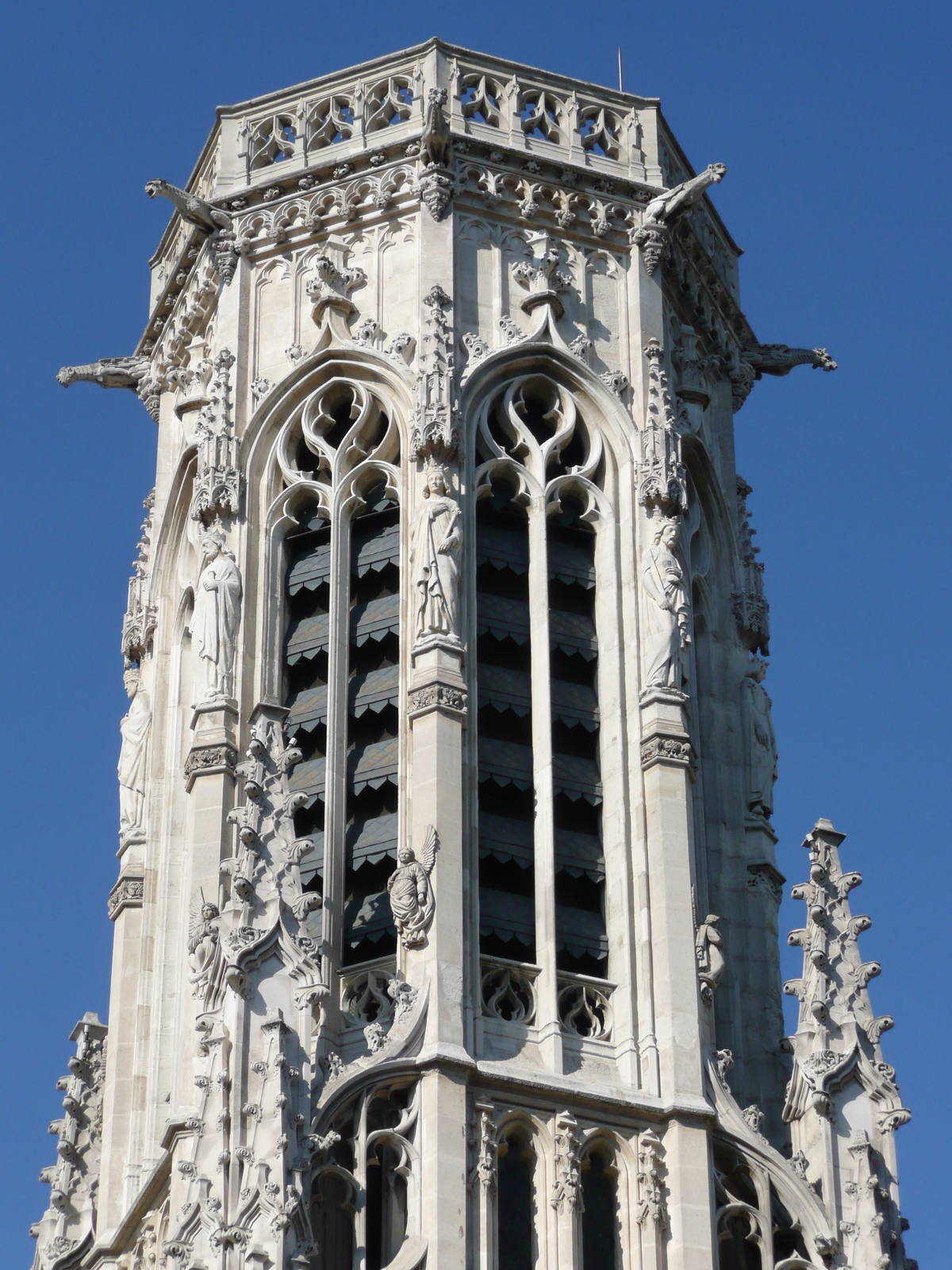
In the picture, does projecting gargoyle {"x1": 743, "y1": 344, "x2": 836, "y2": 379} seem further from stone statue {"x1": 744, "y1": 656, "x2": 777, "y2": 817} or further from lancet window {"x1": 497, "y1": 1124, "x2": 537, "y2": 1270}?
lancet window {"x1": 497, "y1": 1124, "x2": 537, "y2": 1270}

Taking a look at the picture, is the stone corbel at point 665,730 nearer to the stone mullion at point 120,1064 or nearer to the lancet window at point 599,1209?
the lancet window at point 599,1209

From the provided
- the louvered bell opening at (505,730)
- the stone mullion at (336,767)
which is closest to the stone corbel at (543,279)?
the louvered bell opening at (505,730)

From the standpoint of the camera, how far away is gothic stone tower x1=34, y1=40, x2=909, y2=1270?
1676 inches

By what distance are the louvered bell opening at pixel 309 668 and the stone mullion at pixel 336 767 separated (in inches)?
6.3

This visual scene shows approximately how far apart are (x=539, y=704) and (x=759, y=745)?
422 centimetres

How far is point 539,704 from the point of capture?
Result: 46.3 metres

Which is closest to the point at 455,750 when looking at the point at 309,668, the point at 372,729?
the point at 372,729

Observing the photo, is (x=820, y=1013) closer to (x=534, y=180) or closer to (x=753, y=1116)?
(x=753, y=1116)

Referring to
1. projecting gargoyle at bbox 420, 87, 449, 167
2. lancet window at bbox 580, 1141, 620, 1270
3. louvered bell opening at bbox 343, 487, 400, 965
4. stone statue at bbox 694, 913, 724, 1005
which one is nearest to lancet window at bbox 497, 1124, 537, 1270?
lancet window at bbox 580, 1141, 620, 1270

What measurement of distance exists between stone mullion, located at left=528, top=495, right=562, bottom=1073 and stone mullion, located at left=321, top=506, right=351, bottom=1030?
2095mm

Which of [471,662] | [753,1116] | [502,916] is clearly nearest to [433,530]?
[471,662]

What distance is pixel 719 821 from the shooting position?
48.7 m

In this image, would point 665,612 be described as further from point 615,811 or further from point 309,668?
point 309,668

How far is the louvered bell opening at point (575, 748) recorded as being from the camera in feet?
148
